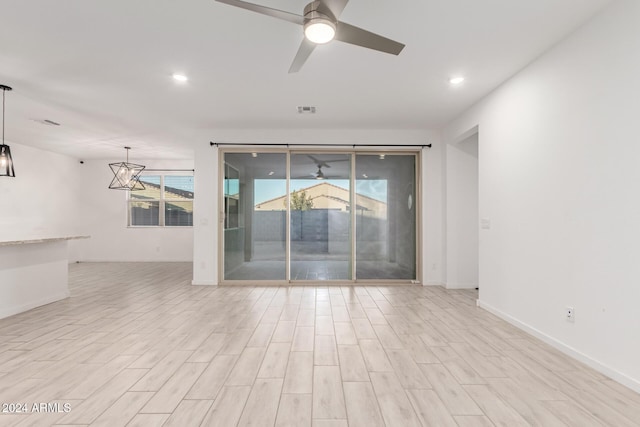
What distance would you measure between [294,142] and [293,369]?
12.5 feet

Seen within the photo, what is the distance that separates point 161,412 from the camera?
1.80 meters

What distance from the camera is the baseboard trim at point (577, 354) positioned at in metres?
2.08

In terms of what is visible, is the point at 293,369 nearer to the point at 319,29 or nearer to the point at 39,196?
the point at 319,29

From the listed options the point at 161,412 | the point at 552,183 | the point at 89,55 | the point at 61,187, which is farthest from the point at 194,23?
the point at 61,187

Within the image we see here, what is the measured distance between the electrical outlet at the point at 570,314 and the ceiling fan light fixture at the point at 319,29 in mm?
2790

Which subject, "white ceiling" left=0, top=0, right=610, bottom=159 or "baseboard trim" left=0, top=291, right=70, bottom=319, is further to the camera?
"baseboard trim" left=0, top=291, right=70, bottom=319

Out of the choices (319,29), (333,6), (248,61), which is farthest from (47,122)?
(333,6)

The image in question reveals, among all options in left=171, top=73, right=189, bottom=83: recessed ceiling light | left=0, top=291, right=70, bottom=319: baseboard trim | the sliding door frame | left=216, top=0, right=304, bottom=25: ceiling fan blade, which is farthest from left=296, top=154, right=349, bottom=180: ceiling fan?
left=0, top=291, right=70, bottom=319: baseboard trim

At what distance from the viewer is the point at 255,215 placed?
217 inches

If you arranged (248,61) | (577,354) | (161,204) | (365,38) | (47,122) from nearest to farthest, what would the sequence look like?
(365,38) < (577,354) < (248,61) < (47,122) < (161,204)

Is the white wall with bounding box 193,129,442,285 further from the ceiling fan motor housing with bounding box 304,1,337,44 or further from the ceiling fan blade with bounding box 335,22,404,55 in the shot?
the ceiling fan motor housing with bounding box 304,1,337,44

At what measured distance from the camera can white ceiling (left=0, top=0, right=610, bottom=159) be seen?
7.64 feet

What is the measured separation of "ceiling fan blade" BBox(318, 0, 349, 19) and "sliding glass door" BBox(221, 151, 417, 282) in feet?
11.7

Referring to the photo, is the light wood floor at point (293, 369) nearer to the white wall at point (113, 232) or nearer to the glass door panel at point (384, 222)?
the glass door panel at point (384, 222)
